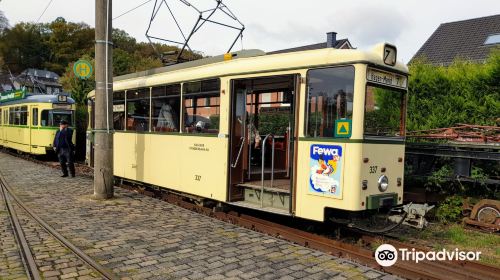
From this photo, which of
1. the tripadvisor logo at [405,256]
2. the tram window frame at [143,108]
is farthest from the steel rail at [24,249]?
the tripadvisor logo at [405,256]

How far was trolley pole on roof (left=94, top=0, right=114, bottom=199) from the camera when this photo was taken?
9.18 meters

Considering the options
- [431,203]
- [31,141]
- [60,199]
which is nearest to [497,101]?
[431,203]

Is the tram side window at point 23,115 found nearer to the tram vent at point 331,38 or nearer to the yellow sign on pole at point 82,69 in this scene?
the yellow sign on pole at point 82,69

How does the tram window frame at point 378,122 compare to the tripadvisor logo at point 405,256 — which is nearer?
the tripadvisor logo at point 405,256

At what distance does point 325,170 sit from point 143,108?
17.3 ft

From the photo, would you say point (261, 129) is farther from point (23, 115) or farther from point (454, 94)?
point (23, 115)

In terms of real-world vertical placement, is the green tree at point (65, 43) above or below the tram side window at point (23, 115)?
above

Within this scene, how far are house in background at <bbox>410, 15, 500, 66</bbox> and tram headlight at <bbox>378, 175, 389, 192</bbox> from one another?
61.3ft

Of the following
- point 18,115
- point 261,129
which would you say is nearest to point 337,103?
point 261,129

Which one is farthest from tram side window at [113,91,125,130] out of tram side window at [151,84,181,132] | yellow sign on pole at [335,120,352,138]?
yellow sign on pole at [335,120,352,138]

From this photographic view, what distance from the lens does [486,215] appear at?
734 cm

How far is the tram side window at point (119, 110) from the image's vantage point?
10625mm

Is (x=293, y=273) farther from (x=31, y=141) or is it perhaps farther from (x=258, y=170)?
(x=31, y=141)

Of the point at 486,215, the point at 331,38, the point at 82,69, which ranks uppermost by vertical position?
the point at 331,38
